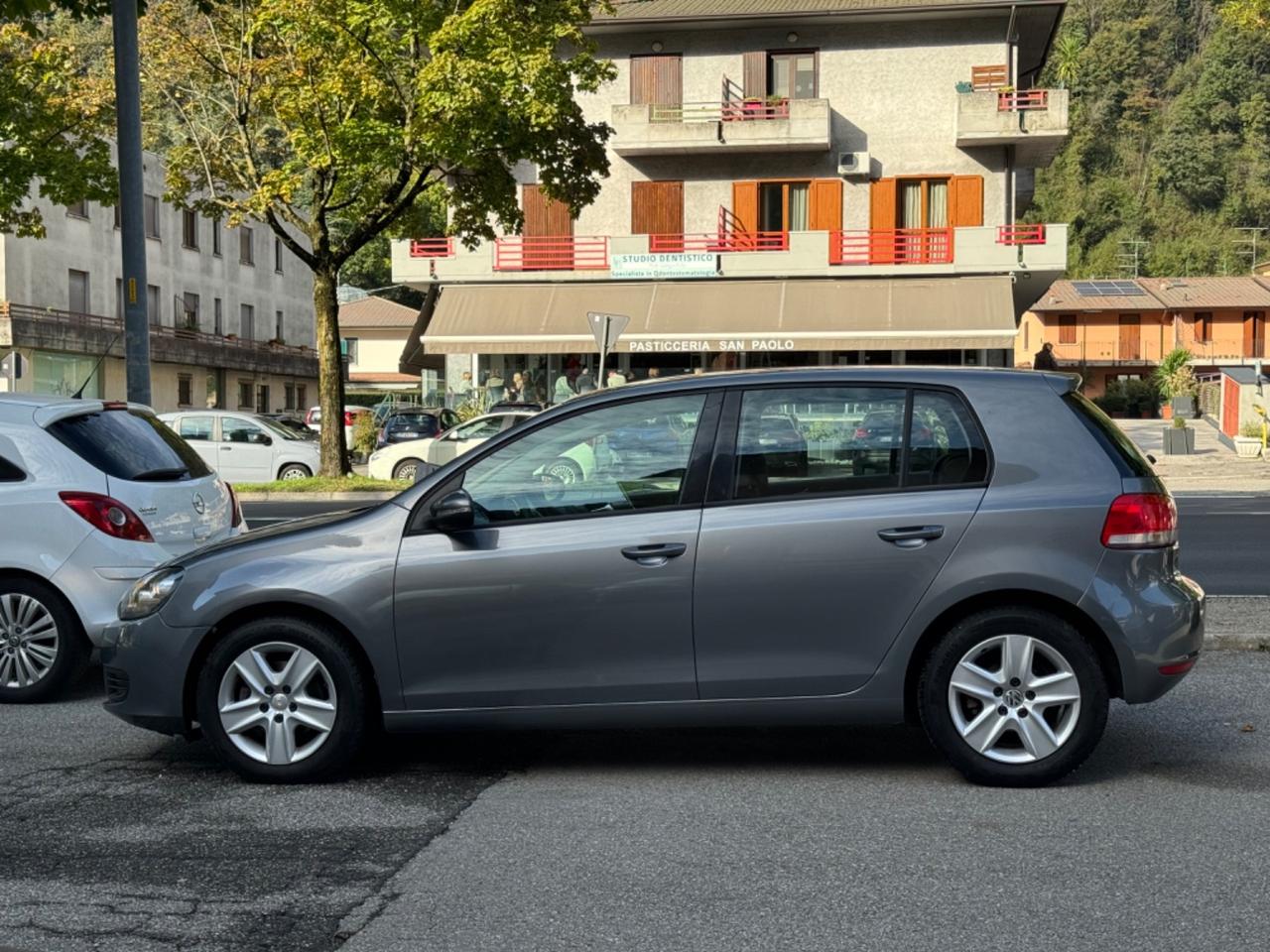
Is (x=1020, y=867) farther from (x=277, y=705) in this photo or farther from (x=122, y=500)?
(x=122, y=500)

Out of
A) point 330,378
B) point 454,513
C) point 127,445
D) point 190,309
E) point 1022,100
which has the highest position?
point 1022,100

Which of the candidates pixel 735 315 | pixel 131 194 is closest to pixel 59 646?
pixel 131 194

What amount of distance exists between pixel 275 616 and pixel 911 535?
7.94 feet

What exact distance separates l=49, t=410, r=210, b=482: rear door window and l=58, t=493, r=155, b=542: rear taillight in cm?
18

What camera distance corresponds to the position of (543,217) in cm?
3834

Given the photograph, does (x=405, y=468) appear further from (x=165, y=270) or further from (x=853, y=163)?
(x=165, y=270)

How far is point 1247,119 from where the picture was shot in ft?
326

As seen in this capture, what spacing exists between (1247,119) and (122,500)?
103423mm

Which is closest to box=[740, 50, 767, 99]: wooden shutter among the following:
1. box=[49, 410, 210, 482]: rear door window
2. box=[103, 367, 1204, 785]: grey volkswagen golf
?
box=[49, 410, 210, 482]: rear door window

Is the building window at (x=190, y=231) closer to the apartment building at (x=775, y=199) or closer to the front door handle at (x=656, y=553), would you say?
the apartment building at (x=775, y=199)

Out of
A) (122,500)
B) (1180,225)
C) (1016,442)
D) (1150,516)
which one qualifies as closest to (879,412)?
(1016,442)

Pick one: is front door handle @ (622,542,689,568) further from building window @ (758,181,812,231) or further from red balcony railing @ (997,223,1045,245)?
building window @ (758,181,812,231)

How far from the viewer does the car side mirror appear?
5676mm

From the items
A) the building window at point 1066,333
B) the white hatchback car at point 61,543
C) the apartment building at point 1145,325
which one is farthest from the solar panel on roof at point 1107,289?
the white hatchback car at point 61,543
